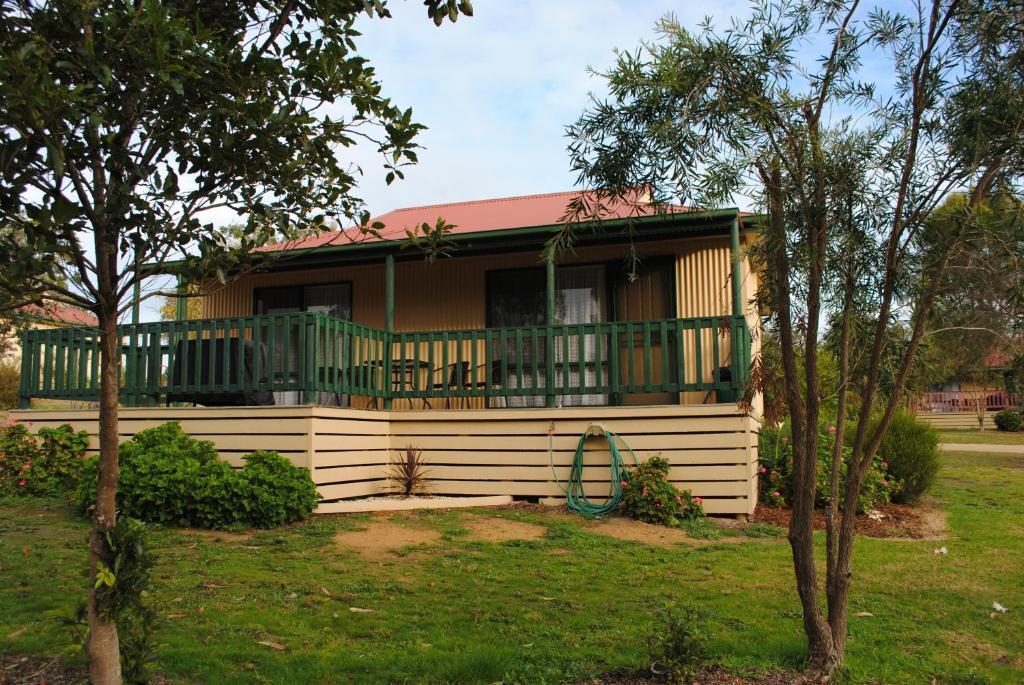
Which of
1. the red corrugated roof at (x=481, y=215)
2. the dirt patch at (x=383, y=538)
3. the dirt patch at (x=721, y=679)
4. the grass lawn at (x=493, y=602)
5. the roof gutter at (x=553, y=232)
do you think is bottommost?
the dirt patch at (x=721, y=679)

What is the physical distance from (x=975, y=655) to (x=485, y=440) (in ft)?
20.5

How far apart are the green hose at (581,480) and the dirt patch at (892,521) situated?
1540 mm

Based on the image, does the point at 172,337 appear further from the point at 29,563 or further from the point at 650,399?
the point at 650,399

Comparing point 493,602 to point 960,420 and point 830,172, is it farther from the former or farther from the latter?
point 960,420

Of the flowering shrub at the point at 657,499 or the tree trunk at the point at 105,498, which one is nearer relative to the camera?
the tree trunk at the point at 105,498

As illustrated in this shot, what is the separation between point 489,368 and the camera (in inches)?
429

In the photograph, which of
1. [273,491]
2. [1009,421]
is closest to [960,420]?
[1009,421]

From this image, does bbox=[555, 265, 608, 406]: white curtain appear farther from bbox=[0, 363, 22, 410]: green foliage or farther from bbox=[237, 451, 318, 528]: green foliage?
bbox=[0, 363, 22, 410]: green foliage

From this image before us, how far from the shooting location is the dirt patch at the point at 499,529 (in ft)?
27.8

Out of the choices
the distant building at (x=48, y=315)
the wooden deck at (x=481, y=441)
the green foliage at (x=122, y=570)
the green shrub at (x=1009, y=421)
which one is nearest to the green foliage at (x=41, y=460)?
the wooden deck at (x=481, y=441)

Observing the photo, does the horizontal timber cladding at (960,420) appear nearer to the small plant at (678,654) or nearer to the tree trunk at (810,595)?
the tree trunk at (810,595)

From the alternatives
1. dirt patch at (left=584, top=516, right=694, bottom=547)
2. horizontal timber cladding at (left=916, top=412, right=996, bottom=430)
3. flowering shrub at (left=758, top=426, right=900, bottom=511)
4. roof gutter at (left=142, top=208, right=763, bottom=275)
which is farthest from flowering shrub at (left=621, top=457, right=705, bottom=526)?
horizontal timber cladding at (left=916, top=412, right=996, bottom=430)

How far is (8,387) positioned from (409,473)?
19.7 meters

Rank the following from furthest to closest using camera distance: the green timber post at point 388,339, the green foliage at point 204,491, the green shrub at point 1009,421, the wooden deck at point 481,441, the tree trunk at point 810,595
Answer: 1. the green shrub at point 1009,421
2. the green timber post at point 388,339
3. the wooden deck at point 481,441
4. the green foliage at point 204,491
5. the tree trunk at point 810,595
